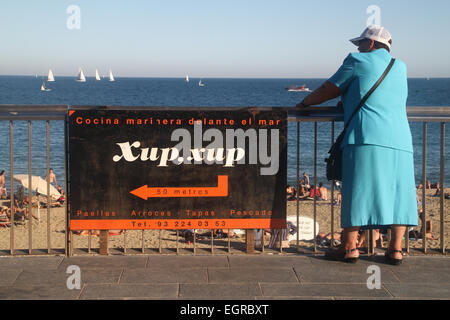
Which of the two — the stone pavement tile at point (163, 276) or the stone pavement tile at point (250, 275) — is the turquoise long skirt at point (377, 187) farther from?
the stone pavement tile at point (163, 276)

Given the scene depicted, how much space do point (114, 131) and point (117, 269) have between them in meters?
1.15

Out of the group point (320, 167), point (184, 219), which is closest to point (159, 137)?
point (184, 219)

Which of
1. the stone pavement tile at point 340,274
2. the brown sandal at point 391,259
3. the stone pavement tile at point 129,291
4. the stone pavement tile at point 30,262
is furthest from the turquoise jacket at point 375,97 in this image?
the stone pavement tile at point 30,262

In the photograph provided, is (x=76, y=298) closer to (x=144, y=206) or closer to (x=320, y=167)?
(x=144, y=206)

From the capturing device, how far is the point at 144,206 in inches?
204

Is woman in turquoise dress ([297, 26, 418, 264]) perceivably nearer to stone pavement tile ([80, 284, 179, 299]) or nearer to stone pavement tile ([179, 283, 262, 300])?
stone pavement tile ([179, 283, 262, 300])

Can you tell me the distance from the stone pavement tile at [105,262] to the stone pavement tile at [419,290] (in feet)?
6.63

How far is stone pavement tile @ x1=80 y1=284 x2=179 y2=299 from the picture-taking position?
4.28 m

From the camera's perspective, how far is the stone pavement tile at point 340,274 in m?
4.71

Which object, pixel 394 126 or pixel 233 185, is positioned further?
pixel 233 185

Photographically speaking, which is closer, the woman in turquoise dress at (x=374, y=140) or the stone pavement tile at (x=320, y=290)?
the stone pavement tile at (x=320, y=290)

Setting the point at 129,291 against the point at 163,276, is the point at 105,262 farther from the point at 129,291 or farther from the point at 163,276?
the point at 129,291

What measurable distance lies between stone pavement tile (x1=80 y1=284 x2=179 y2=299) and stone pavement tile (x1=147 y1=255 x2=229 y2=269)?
51cm

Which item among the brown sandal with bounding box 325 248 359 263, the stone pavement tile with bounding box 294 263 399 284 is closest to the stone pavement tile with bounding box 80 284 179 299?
the stone pavement tile with bounding box 294 263 399 284
